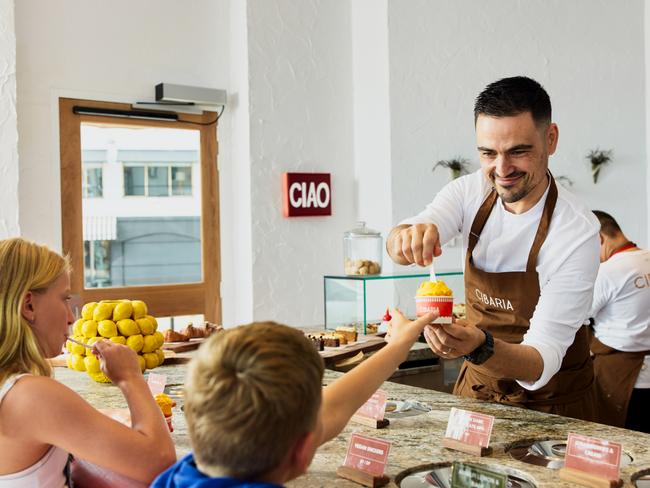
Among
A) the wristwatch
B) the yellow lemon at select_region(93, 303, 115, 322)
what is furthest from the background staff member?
the yellow lemon at select_region(93, 303, 115, 322)

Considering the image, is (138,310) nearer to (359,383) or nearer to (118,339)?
(118,339)

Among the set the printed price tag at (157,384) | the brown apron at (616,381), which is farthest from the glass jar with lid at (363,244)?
the printed price tag at (157,384)

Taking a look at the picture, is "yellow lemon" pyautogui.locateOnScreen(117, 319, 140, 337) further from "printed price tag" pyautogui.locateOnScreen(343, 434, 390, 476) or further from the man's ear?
"printed price tag" pyautogui.locateOnScreen(343, 434, 390, 476)

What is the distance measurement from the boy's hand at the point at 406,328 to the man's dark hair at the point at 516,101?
2.52ft

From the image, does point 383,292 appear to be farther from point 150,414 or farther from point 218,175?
point 150,414

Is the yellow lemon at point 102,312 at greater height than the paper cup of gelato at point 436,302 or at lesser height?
lesser

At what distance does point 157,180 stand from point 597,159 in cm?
413

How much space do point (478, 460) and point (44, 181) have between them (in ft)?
13.4

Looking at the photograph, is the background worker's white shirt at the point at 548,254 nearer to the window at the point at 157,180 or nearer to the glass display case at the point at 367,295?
the glass display case at the point at 367,295

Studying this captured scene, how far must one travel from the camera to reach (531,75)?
668cm

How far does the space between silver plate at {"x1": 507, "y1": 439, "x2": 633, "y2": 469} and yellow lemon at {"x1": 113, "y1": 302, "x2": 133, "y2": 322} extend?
1.53 m

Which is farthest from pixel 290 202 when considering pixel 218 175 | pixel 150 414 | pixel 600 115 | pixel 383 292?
pixel 150 414

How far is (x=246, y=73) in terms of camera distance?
5.66 meters

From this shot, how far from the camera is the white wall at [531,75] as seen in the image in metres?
6.07
